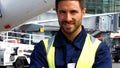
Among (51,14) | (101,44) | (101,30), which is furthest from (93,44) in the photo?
(101,30)

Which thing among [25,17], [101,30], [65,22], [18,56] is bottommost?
[101,30]

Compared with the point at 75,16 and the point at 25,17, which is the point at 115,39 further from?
the point at 75,16

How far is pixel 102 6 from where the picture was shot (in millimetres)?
76438

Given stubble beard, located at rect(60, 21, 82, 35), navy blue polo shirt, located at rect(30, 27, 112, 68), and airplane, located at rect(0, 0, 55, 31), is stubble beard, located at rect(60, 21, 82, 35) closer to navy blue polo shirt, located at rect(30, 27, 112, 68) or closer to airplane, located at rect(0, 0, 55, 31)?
navy blue polo shirt, located at rect(30, 27, 112, 68)

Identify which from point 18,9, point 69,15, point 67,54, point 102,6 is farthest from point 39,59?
point 102,6

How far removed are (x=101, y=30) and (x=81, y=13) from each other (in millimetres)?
55186

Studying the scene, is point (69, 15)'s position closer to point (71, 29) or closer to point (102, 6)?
point (71, 29)

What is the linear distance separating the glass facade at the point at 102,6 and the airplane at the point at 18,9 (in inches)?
2304

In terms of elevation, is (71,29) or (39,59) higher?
(71,29)

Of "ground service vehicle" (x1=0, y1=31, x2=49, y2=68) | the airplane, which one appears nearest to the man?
the airplane

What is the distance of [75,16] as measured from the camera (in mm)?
2287

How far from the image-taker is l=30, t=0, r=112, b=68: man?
2.28 m

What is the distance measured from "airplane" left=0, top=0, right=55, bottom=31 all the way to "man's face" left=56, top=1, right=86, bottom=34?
12330mm

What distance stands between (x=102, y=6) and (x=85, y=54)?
245 ft
